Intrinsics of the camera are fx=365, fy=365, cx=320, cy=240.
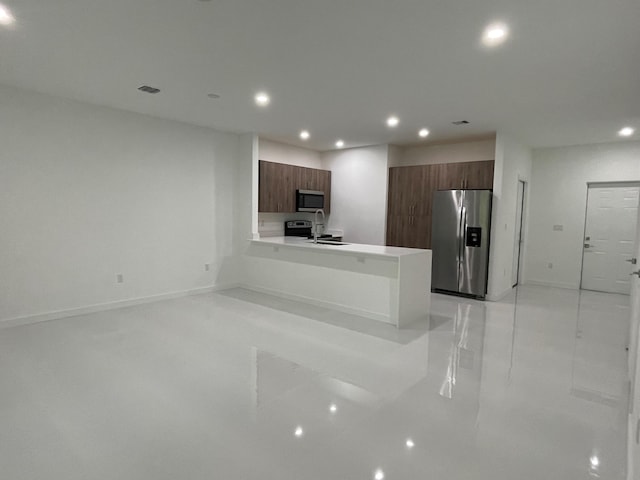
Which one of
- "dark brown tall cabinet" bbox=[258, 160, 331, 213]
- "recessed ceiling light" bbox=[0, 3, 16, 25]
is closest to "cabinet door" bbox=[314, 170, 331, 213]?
"dark brown tall cabinet" bbox=[258, 160, 331, 213]

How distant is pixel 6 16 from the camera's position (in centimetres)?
245

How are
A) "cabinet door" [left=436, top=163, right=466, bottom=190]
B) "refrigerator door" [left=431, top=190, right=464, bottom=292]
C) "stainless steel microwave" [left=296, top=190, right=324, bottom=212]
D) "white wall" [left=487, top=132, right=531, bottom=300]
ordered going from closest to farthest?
"white wall" [left=487, top=132, right=531, bottom=300] → "refrigerator door" [left=431, top=190, right=464, bottom=292] → "cabinet door" [left=436, top=163, right=466, bottom=190] → "stainless steel microwave" [left=296, top=190, right=324, bottom=212]

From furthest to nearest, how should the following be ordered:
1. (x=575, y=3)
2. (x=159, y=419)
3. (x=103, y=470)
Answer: (x=159, y=419), (x=575, y=3), (x=103, y=470)

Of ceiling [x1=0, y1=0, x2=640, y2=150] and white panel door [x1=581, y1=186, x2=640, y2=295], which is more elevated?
ceiling [x1=0, y1=0, x2=640, y2=150]

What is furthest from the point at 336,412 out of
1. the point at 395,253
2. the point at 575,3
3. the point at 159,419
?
the point at 575,3

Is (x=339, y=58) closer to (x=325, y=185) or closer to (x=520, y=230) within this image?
(x=325, y=185)

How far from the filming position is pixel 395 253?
4.39m

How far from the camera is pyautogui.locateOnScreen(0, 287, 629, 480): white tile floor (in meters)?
1.98

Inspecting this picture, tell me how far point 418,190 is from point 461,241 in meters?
1.22

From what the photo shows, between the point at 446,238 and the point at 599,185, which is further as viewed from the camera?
the point at 599,185

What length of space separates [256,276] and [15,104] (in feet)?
12.1

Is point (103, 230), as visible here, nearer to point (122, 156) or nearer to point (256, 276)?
point (122, 156)

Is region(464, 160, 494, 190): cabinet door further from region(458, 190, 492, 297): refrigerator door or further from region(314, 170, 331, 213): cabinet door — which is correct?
region(314, 170, 331, 213): cabinet door

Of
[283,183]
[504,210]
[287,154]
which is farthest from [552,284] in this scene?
[287,154]
